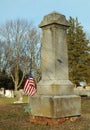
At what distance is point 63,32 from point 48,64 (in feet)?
3.61

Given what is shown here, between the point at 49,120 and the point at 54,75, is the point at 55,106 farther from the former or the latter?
the point at 54,75

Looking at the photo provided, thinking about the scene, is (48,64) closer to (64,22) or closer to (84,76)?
(64,22)

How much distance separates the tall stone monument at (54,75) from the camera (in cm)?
821

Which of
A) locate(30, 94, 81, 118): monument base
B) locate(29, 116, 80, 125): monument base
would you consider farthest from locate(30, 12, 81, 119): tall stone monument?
locate(29, 116, 80, 125): monument base

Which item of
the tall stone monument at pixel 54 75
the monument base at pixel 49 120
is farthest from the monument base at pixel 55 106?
the monument base at pixel 49 120

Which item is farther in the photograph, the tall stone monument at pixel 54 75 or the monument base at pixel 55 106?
the tall stone monument at pixel 54 75

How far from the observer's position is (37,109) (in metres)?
8.37

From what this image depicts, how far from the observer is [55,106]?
7918 mm

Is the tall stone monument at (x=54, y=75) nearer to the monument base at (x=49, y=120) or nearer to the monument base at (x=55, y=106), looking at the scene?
the monument base at (x=55, y=106)

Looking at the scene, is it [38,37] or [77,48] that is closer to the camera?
[77,48]

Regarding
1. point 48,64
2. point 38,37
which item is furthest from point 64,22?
point 38,37

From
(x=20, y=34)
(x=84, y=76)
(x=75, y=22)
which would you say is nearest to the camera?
(x=84, y=76)

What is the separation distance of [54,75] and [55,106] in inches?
39.2

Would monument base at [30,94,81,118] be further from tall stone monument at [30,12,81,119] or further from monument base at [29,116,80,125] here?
monument base at [29,116,80,125]
